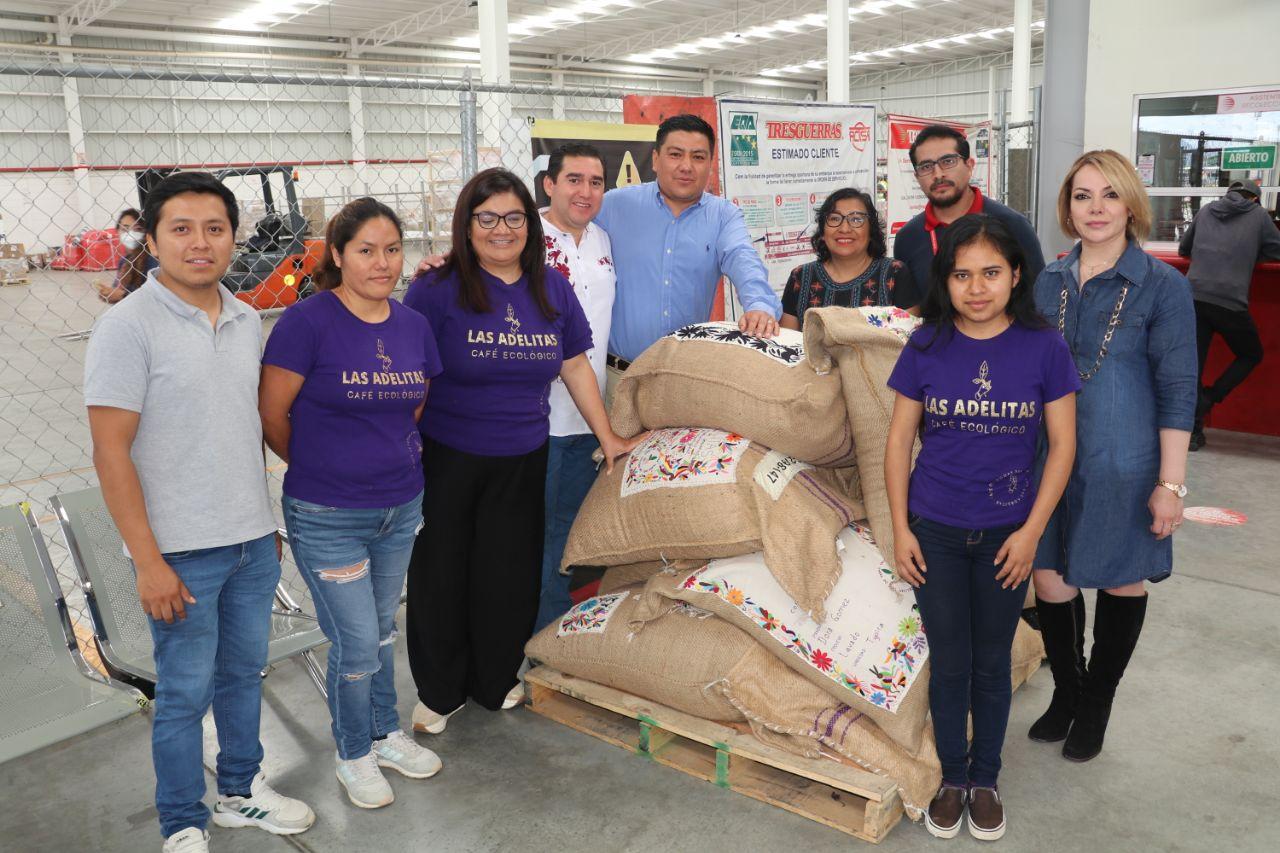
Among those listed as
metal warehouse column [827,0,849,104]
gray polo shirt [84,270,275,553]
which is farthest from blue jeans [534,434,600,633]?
metal warehouse column [827,0,849,104]

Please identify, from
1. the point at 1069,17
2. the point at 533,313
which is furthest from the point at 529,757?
the point at 1069,17

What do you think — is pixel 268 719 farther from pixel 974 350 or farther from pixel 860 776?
pixel 974 350

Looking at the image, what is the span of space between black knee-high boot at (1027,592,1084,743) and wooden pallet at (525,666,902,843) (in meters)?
0.59

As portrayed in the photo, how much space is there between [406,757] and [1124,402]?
6.46 feet

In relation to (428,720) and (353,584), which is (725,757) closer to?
(428,720)

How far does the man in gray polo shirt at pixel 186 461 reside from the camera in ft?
6.01

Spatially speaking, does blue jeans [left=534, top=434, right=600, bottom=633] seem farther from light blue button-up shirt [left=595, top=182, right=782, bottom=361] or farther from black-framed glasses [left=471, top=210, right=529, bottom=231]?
black-framed glasses [left=471, top=210, right=529, bottom=231]

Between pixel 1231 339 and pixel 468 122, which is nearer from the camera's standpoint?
pixel 468 122

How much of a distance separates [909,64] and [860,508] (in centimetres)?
3032

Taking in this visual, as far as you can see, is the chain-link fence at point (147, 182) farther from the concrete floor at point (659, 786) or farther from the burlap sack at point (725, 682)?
the burlap sack at point (725, 682)

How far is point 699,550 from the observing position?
8.16 ft

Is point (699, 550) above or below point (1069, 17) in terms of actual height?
below

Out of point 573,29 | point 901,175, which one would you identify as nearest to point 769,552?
point 901,175

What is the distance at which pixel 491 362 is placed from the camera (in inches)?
95.5
